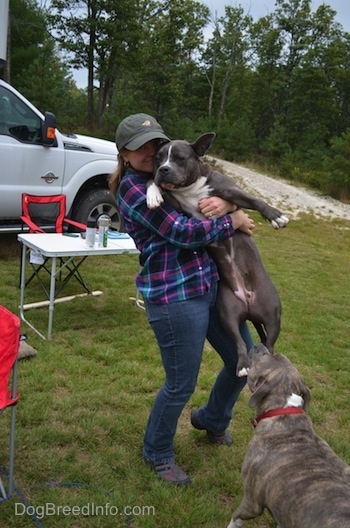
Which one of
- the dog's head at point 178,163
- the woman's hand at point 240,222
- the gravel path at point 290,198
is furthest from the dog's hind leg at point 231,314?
the gravel path at point 290,198

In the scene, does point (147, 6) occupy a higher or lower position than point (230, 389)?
higher

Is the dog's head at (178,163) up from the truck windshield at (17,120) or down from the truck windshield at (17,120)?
down

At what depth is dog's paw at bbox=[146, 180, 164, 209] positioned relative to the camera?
228 centimetres

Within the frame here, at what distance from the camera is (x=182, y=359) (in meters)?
2.46

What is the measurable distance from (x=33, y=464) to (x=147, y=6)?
25.5 m

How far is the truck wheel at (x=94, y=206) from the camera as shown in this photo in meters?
6.98

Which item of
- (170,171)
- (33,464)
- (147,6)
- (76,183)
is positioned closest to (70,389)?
(33,464)

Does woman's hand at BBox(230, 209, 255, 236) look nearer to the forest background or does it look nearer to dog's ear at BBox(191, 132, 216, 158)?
dog's ear at BBox(191, 132, 216, 158)

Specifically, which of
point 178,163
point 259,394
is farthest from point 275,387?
point 178,163

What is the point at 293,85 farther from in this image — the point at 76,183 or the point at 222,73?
the point at 76,183

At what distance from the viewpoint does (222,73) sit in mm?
33500

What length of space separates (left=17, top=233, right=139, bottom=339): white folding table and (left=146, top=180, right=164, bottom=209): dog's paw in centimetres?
227

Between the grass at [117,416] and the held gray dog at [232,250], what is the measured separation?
0.83 meters

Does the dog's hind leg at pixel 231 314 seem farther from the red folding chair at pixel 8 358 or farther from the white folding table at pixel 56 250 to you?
the white folding table at pixel 56 250
